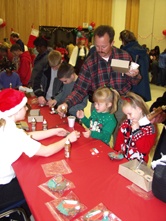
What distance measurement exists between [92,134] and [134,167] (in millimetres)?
678

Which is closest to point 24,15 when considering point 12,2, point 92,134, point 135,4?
point 12,2

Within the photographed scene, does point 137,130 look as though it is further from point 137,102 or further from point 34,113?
point 34,113

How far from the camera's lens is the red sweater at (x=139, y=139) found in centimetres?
205

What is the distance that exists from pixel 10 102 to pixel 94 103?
97cm

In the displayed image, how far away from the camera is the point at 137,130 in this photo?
82.0 inches

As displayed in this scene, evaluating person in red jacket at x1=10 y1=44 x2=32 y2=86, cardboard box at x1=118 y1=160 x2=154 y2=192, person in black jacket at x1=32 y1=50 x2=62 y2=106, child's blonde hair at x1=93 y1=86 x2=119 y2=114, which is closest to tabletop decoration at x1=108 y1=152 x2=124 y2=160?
cardboard box at x1=118 y1=160 x2=154 y2=192

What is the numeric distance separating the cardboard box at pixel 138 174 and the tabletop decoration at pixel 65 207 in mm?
381

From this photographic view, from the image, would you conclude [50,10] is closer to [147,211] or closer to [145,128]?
[145,128]

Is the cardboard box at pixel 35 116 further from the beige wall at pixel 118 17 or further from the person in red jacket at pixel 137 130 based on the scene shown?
the beige wall at pixel 118 17

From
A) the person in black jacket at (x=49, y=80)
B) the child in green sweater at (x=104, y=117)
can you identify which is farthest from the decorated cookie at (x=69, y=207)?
the person in black jacket at (x=49, y=80)

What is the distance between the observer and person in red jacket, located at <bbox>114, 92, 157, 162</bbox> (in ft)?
6.74

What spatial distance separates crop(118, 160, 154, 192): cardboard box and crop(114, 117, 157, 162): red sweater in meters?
0.42

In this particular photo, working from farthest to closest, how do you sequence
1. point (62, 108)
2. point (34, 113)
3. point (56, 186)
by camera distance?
point (34, 113) < point (62, 108) < point (56, 186)

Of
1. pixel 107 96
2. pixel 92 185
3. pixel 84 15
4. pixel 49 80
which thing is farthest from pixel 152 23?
pixel 92 185
